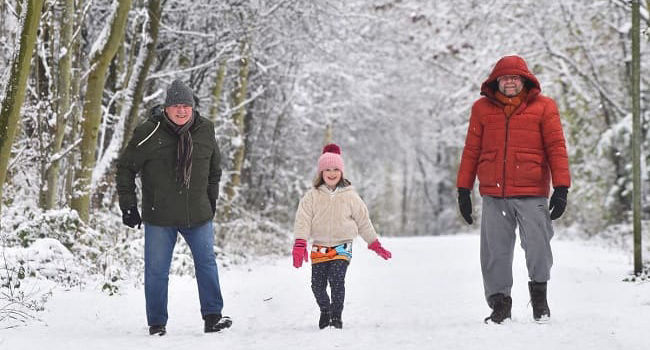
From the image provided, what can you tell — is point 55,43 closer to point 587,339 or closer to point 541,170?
point 541,170

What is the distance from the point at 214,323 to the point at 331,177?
1.43m

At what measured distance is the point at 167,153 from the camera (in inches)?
211

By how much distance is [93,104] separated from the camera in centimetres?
839

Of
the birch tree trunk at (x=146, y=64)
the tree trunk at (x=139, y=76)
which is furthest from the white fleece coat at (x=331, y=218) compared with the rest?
the birch tree trunk at (x=146, y=64)

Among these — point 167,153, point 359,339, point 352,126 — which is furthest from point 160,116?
point 352,126

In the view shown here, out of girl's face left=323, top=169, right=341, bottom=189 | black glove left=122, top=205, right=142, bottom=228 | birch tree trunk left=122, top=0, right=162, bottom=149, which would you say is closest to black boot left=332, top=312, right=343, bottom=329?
girl's face left=323, top=169, right=341, bottom=189

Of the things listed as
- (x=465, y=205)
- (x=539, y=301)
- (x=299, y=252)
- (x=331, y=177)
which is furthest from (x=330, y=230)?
(x=539, y=301)

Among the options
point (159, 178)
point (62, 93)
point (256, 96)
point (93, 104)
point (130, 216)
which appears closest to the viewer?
point (130, 216)

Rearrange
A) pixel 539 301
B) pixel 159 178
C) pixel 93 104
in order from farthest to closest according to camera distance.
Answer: pixel 93 104 → pixel 539 301 → pixel 159 178

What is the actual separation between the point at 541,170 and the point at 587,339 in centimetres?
139

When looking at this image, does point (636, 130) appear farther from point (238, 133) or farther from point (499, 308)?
point (238, 133)

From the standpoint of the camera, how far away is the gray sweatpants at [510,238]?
219 inches

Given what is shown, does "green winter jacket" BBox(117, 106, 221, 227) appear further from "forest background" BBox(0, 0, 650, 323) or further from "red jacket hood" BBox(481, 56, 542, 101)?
"red jacket hood" BBox(481, 56, 542, 101)

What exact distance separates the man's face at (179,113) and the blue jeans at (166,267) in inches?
29.9
